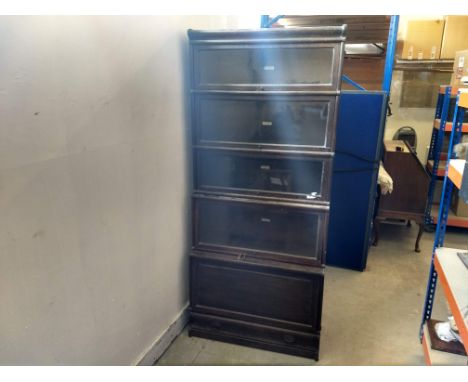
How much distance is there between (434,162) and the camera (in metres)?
3.51

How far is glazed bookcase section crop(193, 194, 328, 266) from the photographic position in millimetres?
1801

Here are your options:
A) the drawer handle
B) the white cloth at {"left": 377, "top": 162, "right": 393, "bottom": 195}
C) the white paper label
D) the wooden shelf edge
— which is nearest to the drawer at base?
the drawer handle

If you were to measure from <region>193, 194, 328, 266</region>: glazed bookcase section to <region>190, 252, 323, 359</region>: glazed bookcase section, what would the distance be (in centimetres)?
7

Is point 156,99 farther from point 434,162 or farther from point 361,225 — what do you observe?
point 434,162

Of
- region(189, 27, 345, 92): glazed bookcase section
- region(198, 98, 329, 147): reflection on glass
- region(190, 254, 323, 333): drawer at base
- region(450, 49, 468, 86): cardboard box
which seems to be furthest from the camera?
region(450, 49, 468, 86): cardboard box

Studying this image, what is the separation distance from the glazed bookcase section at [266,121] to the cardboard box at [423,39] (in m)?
2.80

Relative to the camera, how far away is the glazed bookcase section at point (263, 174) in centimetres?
176

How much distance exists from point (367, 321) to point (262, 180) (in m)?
1.16

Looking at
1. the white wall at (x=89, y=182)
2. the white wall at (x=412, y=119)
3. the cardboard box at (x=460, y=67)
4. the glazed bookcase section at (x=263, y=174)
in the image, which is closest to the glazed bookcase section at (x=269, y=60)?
the white wall at (x=89, y=182)

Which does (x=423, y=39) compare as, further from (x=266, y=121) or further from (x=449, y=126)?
(x=266, y=121)

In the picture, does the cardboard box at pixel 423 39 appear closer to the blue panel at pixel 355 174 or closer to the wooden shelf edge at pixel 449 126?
the wooden shelf edge at pixel 449 126

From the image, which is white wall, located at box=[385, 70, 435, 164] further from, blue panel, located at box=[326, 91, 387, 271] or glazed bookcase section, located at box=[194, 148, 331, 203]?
glazed bookcase section, located at box=[194, 148, 331, 203]

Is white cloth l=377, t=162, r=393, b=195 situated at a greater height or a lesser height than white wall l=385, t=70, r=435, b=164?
lesser
